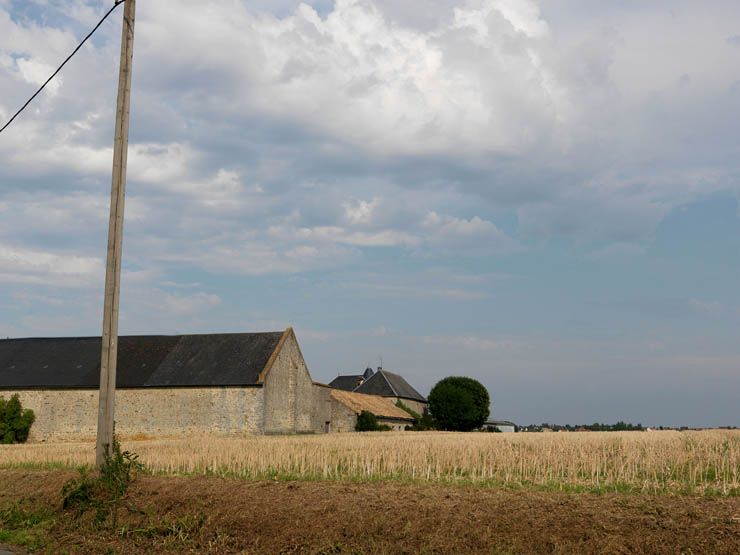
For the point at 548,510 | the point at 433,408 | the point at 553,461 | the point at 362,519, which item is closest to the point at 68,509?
the point at 362,519

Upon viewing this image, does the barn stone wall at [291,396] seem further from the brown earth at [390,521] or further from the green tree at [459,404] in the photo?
the brown earth at [390,521]

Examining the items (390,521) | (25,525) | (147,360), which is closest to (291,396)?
(147,360)

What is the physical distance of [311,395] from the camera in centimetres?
6306

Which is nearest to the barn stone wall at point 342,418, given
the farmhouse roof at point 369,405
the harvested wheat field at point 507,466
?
the farmhouse roof at point 369,405

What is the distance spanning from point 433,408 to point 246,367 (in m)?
32.0

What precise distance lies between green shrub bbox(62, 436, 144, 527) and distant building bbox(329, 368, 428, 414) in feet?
249

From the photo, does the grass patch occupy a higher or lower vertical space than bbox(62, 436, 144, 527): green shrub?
lower

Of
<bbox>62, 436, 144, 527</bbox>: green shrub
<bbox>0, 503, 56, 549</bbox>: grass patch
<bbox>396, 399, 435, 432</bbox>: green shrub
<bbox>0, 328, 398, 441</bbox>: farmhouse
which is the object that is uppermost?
<bbox>0, 328, 398, 441</bbox>: farmhouse

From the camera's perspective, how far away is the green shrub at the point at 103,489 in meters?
14.7

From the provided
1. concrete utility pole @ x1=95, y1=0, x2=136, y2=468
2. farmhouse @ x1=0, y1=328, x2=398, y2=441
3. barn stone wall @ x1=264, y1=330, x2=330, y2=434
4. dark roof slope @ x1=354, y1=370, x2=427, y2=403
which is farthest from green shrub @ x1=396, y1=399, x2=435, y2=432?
concrete utility pole @ x1=95, y1=0, x2=136, y2=468

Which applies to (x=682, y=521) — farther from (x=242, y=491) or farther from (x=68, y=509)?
(x=68, y=509)

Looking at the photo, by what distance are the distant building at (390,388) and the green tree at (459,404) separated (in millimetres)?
7041

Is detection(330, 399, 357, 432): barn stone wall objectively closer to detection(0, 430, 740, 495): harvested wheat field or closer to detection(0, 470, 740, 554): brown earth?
detection(0, 430, 740, 495): harvested wheat field

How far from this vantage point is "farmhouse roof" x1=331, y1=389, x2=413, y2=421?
68562mm
